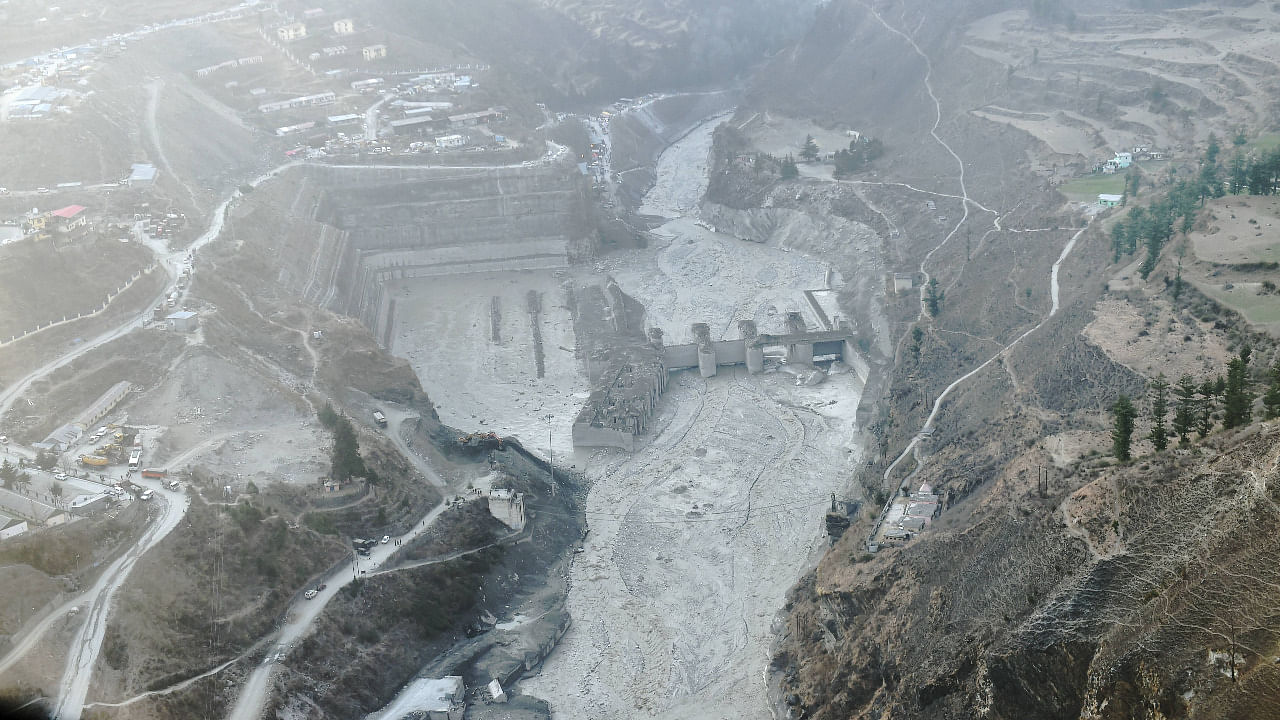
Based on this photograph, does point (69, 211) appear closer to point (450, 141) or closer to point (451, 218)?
point (451, 218)

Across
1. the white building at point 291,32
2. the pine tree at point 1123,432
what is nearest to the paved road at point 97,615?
the pine tree at point 1123,432

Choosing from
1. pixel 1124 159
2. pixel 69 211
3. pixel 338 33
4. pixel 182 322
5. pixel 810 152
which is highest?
pixel 182 322

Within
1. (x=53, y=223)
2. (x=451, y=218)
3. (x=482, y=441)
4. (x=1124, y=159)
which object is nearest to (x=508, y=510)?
(x=482, y=441)

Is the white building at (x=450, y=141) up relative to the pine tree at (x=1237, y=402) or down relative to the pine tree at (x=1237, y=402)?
down

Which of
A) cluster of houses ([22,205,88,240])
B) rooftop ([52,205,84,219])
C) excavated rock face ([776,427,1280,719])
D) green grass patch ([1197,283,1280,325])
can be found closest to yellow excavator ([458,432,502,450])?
excavated rock face ([776,427,1280,719])

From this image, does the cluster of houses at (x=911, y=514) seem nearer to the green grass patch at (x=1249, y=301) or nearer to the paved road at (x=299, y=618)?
the green grass patch at (x=1249, y=301)
